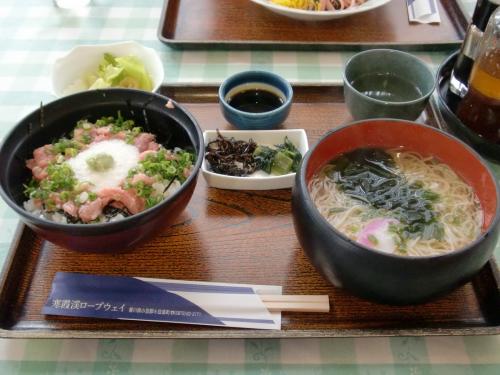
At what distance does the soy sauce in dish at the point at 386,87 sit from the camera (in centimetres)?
162

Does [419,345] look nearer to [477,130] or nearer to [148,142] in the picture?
[477,130]

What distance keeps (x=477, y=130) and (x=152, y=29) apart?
Result: 153 centimetres

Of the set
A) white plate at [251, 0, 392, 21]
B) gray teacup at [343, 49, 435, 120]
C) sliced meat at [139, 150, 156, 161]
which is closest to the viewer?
sliced meat at [139, 150, 156, 161]

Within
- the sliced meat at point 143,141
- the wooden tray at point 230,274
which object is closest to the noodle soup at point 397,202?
the wooden tray at point 230,274

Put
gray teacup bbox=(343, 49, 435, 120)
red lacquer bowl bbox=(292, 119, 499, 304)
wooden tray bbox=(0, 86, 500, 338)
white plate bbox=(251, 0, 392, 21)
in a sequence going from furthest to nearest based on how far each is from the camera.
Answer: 1. white plate bbox=(251, 0, 392, 21)
2. gray teacup bbox=(343, 49, 435, 120)
3. wooden tray bbox=(0, 86, 500, 338)
4. red lacquer bowl bbox=(292, 119, 499, 304)

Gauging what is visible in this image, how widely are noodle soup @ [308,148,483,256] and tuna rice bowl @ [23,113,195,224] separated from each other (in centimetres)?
44

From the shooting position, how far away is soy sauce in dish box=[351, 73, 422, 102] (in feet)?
5.31

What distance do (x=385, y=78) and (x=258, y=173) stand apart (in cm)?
65

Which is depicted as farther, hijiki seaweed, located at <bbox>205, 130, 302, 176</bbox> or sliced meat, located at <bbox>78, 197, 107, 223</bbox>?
hijiki seaweed, located at <bbox>205, 130, 302, 176</bbox>

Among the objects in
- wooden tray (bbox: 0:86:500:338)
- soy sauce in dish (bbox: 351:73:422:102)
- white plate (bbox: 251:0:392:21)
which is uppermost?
white plate (bbox: 251:0:392:21)

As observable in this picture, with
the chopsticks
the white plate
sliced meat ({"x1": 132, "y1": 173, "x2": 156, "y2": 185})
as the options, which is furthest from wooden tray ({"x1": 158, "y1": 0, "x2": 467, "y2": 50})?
the chopsticks

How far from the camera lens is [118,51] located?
5.87 ft

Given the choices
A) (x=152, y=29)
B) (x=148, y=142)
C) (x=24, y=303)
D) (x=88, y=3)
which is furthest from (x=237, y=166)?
(x=88, y=3)

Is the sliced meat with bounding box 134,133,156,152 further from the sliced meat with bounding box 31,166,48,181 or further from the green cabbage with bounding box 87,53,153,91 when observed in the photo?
the green cabbage with bounding box 87,53,153,91
